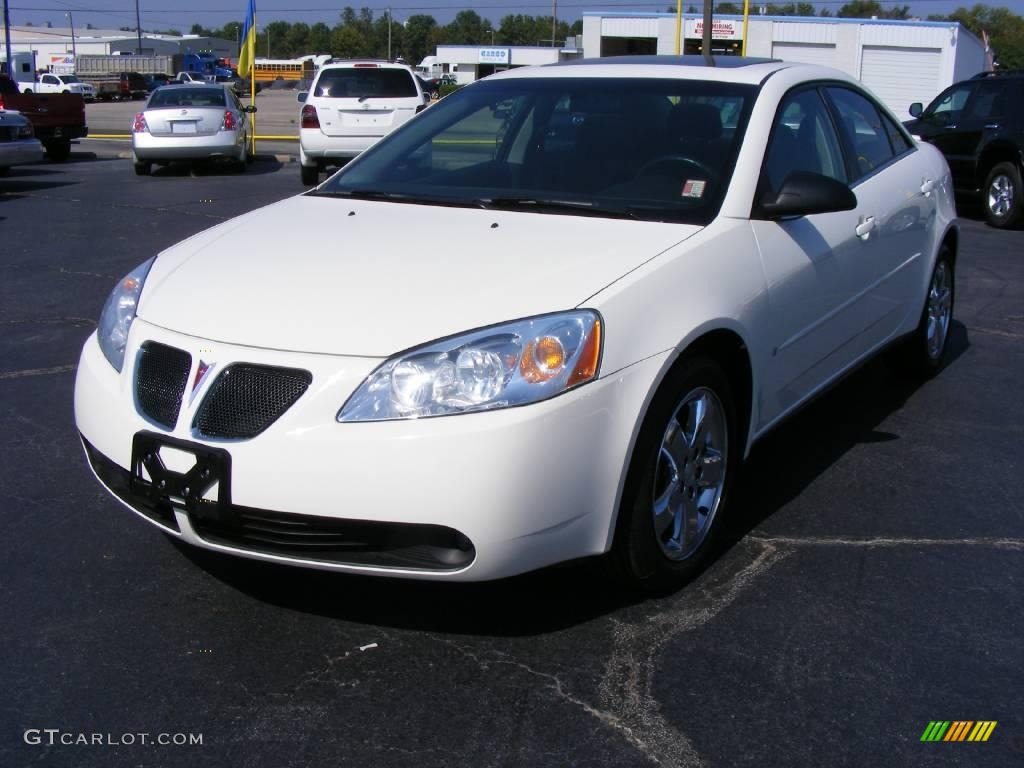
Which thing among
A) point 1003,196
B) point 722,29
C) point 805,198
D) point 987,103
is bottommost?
point 1003,196

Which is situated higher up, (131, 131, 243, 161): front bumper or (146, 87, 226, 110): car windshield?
(146, 87, 226, 110): car windshield

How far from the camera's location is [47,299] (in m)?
7.96

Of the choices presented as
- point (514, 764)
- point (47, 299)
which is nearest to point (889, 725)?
point (514, 764)

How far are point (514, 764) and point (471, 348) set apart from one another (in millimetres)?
1027

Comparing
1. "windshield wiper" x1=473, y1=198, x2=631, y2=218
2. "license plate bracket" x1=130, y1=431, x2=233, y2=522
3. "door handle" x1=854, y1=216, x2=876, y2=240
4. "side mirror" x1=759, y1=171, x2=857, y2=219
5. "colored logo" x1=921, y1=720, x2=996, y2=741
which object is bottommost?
"colored logo" x1=921, y1=720, x2=996, y2=741

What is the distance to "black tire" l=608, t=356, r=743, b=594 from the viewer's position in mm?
3223

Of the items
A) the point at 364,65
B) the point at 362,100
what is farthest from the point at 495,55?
the point at 362,100

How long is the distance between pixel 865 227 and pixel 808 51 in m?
49.1

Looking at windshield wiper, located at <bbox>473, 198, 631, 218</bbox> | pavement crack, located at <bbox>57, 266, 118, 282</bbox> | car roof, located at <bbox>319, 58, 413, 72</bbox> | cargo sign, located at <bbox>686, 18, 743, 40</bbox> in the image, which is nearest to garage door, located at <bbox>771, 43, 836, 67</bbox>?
cargo sign, located at <bbox>686, 18, 743, 40</bbox>

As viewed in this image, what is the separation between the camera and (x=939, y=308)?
6.04 metres

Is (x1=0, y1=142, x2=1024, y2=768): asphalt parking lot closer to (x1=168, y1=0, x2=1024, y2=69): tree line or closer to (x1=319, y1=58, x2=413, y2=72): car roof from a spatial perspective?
(x1=319, y1=58, x2=413, y2=72): car roof

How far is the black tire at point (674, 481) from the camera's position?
322 centimetres

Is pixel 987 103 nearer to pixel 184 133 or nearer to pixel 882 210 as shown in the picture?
pixel 882 210

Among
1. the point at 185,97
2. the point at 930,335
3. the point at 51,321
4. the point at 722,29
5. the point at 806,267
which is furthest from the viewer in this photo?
the point at 722,29
